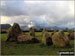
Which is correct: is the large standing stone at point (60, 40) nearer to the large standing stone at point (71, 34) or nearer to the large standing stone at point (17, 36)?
the large standing stone at point (17, 36)

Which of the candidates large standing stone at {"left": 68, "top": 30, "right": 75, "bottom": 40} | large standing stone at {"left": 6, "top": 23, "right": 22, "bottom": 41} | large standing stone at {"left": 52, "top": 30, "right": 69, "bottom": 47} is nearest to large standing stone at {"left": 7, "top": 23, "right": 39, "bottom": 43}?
large standing stone at {"left": 6, "top": 23, "right": 22, "bottom": 41}

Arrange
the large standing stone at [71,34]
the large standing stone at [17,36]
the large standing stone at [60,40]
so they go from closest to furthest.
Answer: the large standing stone at [60,40] < the large standing stone at [17,36] < the large standing stone at [71,34]

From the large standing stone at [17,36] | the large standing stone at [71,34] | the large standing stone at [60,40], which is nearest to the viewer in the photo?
the large standing stone at [60,40]

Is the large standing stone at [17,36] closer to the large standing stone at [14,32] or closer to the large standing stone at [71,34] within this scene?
the large standing stone at [14,32]

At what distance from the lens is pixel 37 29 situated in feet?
69.4

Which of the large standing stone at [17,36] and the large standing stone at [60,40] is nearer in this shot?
the large standing stone at [60,40]

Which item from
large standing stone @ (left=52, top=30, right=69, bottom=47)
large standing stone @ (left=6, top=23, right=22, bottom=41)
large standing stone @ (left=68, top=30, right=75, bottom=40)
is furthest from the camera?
large standing stone @ (left=68, top=30, right=75, bottom=40)

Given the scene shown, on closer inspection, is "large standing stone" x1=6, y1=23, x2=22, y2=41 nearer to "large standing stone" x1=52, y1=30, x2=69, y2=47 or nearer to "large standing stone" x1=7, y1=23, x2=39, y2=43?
"large standing stone" x1=7, y1=23, x2=39, y2=43

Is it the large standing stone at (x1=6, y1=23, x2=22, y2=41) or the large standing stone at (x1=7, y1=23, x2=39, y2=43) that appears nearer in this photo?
the large standing stone at (x1=7, y1=23, x2=39, y2=43)

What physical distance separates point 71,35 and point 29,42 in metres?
6.50

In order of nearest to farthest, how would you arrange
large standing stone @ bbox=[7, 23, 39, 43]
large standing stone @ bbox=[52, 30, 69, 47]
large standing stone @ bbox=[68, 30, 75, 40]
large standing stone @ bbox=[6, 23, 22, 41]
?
large standing stone @ bbox=[52, 30, 69, 47] < large standing stone @ bbox=[7, 23, 39, 43] < large standing stone @ bbox=[6, 23, 22, 41] < large standing stone @ bbox=[68, 30, 75, 40]

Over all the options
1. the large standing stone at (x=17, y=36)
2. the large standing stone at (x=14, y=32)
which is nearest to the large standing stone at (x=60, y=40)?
the large standing stone at (x=17, y=36)

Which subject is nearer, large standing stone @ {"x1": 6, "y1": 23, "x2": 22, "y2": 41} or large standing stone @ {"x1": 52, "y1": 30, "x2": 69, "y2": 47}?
large standing stone @ {"x1": 52, "y1": 30, "x2": 69, "y2": 47}

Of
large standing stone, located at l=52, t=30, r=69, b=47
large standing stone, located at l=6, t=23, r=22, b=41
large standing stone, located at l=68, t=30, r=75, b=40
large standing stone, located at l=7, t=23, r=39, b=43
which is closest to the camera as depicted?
large standing stone, located at l=52, t=30, r=69, b=47
